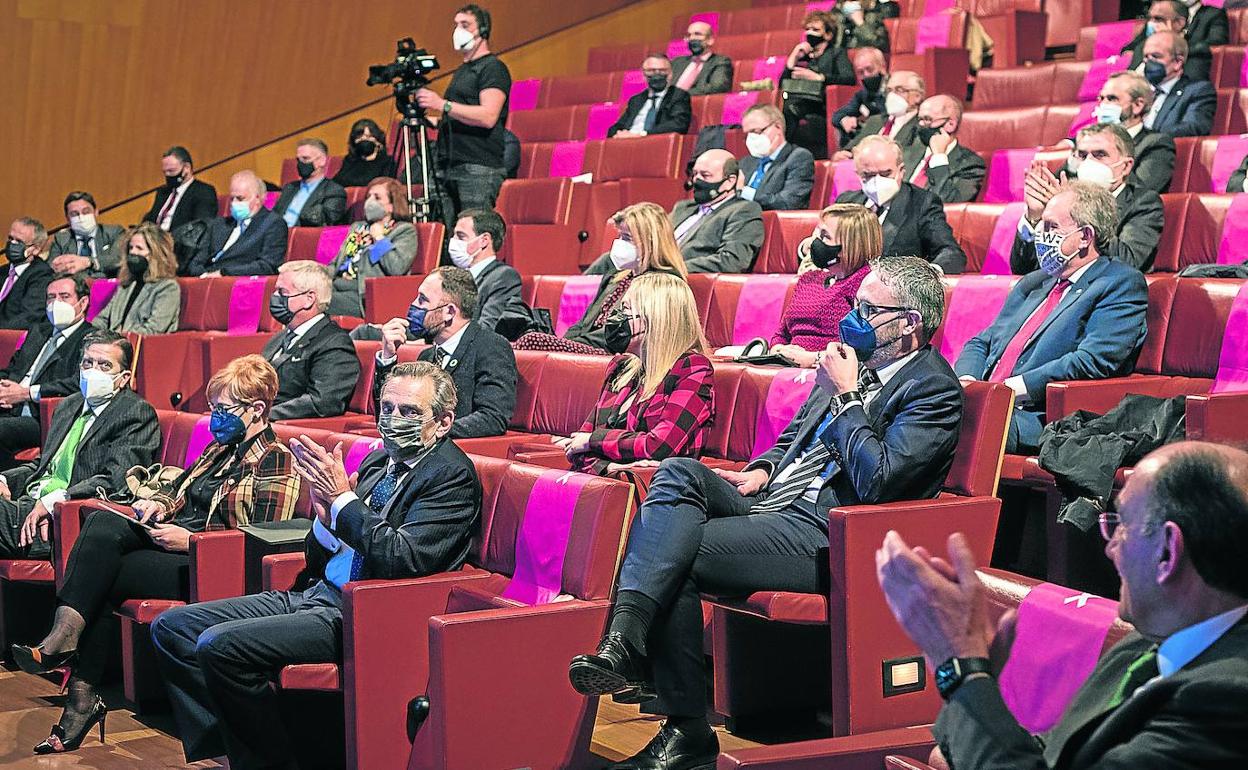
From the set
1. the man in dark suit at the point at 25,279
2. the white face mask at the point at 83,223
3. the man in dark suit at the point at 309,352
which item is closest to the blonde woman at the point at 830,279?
the man in dark suit at the point at 309,352

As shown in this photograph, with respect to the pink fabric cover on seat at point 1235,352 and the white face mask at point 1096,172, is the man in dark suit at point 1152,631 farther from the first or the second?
the white face mask at point 1096,172

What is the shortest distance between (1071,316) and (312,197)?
3.31 m

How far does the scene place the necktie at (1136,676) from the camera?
112 cm

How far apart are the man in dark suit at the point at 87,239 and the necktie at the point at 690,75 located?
2081mm

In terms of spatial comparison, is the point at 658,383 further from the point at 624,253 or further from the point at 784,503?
the point at 624,253

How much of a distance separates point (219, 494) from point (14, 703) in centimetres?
64

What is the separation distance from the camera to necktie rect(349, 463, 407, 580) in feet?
7.36

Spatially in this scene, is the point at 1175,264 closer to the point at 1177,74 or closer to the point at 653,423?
the point at 1177,74

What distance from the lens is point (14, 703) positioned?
2895 mm

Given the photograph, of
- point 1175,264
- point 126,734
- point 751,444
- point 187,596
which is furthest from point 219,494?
point 1175,264

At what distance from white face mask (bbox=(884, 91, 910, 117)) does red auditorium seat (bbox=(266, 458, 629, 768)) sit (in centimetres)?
231

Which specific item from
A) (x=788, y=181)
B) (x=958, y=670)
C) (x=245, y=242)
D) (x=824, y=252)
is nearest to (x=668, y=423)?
(x=824, y=252)

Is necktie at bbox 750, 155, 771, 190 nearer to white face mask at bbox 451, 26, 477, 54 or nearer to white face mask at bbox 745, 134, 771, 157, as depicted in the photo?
white face mask at bbox 745, 134, 771, 157

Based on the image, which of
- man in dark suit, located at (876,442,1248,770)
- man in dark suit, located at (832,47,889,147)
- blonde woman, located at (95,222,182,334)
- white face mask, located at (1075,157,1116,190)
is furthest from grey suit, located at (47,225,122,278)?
man in dark suit, located at (876,442,1248,770)
